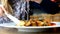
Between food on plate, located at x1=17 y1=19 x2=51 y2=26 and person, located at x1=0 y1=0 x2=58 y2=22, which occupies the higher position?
person, located at x1=0 y1=0 x2=58 y2=22

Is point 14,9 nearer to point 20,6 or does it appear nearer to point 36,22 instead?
point 20,6

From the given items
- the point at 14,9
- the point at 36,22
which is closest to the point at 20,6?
the point at 14,9

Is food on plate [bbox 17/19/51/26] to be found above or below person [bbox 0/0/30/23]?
below

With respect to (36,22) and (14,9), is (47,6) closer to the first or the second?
(36,22)

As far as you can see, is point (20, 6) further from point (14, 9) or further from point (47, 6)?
point (47, 6)

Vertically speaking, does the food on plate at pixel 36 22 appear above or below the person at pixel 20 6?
below

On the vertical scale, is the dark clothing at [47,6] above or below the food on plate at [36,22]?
above

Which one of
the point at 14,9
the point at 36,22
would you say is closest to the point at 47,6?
the point at 36,22

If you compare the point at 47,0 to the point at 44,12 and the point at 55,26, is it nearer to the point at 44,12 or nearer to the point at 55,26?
the point at 44,12

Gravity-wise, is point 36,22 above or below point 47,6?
below

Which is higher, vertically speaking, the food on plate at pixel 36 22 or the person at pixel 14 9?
the person at pixel 14 9

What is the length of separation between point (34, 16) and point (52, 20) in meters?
0.15

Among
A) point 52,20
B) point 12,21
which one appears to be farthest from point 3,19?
point 52,20

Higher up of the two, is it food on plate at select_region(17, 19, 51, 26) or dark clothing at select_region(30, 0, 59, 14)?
dark clothing at select_region(30, 0, 59, 14)
